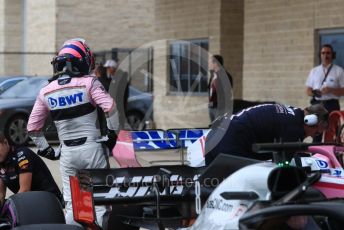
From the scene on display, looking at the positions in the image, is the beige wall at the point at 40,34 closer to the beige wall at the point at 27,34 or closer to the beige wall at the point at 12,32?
the beige wall at the point at 27,34

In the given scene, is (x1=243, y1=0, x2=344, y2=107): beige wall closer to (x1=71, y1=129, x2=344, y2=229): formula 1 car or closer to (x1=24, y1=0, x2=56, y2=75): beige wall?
(x1=71, y1=129, x2=344, y2=229): formula 1 car

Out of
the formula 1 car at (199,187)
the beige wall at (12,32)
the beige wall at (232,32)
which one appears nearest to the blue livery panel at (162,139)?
the formula 1 car at (199,187)

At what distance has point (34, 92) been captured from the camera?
18625 millimetres

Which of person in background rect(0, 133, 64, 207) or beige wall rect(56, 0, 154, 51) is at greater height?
beige wall rect(56, 0, 154, 51)

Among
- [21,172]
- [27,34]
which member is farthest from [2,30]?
[21,172]

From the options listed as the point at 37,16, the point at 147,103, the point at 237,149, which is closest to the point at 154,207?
the point at 237,149

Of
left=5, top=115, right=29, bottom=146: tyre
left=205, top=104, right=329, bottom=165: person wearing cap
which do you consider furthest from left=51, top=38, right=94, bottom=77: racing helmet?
left=5, top=115, right=29, bottom=146: tyre

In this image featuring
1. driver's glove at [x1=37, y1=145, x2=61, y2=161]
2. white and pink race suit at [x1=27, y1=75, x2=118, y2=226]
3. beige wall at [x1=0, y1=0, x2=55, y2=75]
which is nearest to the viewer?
white and pink race suit at [x1=27, y1=75, x2=118, y2=226]

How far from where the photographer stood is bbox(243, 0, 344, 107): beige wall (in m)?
15.9

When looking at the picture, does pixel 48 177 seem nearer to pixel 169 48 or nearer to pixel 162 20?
pixel 169 48

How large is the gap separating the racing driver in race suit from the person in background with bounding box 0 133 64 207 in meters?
0.21

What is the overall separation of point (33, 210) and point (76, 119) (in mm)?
1450

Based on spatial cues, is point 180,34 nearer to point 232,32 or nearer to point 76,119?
point 232,32

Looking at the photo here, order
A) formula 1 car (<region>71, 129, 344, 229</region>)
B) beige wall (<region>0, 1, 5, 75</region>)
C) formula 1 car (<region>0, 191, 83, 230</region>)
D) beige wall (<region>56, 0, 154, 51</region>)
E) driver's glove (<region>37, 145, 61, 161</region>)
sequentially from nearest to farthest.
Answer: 1. formula 1 car (<region>71, 129, 344, 229</region>)
2. formula 1 car (<region>0, 191, 83, 230</region>)
3. driver's glove (<region>37, 145, 61, 161</region>)
4. beige wall (<region>56, 0, 154, 51</region>)
5. beige wall (<region>0, 1, 5, 75</region>)
